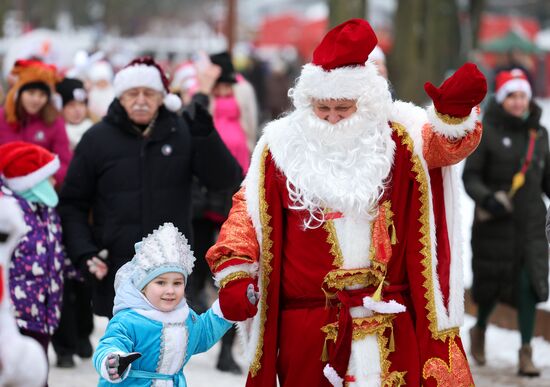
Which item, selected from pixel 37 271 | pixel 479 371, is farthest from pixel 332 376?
pixel 479 371

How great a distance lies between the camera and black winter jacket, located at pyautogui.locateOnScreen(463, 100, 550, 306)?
8656mm

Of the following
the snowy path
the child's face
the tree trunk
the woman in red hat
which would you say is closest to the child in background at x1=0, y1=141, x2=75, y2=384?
the snowy path

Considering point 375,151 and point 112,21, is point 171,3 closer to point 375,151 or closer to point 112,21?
point 112,21

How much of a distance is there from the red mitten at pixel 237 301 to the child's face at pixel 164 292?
0.27 metres

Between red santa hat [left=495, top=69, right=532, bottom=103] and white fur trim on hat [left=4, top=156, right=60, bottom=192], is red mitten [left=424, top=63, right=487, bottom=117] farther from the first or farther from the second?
red santa hat [left=495, top=69, right=532, bottom=103]

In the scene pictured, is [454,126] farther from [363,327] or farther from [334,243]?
[363,327]

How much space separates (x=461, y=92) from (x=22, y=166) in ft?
9.34

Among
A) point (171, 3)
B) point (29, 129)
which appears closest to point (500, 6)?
point (171, 3)

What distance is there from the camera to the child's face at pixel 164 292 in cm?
562

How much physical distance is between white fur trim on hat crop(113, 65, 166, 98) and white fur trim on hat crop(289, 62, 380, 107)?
1.71 metres

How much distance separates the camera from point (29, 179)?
7199 millimetres

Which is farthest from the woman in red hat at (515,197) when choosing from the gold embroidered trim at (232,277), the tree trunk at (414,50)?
the tree trunk at (414,50)

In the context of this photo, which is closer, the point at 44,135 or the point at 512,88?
the point at 512,88

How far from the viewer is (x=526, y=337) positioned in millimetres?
8688
